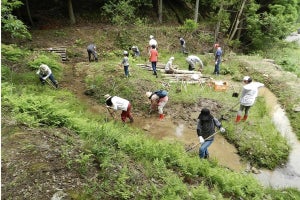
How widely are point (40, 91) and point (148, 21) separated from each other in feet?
55.1

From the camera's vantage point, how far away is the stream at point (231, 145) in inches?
367

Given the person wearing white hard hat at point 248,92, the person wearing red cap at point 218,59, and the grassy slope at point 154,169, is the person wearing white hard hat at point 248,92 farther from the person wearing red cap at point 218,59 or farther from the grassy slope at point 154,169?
the person wearing red cap at point 218,59

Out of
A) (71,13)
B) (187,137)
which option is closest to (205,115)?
(187,137)

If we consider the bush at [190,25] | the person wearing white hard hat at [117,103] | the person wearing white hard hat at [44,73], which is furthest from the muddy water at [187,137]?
the bush at [190,25]

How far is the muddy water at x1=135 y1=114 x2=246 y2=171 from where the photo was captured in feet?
32.6

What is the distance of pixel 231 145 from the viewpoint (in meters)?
10.8

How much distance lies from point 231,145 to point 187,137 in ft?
5.33

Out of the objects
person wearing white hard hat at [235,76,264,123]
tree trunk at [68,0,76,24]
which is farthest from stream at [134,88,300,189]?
tree trunk at [68,0,76,24]

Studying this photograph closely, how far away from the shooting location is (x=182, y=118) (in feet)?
41.0

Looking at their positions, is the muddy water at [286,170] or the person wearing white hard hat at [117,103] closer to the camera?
the muddy water at [286,170]

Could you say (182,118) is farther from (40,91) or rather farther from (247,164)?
(40,91)

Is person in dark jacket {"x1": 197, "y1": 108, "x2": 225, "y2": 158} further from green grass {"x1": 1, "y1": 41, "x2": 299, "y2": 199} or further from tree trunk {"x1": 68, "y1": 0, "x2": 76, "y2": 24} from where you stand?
tree trunk {"x1": 68, "y1": 0, "x2": 76, "y2": 24}

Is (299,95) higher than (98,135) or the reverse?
the reverse

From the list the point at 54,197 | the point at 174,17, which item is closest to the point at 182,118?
the point at 54,197
